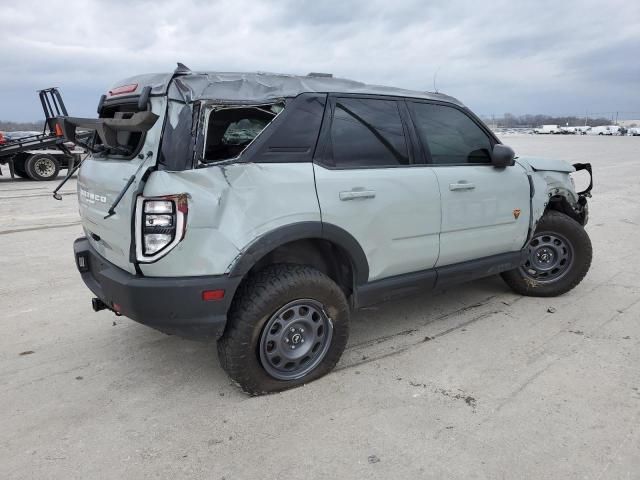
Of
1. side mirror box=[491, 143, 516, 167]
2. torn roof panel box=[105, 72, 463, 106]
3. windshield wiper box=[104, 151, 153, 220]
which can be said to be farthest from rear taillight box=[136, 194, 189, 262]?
side mirror box=[491, 143, 516, 167]

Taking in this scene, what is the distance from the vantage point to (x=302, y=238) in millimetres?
2865

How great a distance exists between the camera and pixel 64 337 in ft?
12.4

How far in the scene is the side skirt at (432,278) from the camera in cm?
326

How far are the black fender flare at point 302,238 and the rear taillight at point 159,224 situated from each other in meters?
0.35

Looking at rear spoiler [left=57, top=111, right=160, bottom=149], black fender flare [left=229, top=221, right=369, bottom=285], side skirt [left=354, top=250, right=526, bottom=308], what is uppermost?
rear spoiler [left=57, top=111, right=160, bottom=149]

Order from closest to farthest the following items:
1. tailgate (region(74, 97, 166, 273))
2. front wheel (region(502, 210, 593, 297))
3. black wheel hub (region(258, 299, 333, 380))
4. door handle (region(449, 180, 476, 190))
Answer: tailgate (region(74, 97, 166, 273)), black wheel hub (region(258, 299, 333, 380)), door handle (region(449, 180, 476, 190)), front wheel (region(502, 210, 593, 297))

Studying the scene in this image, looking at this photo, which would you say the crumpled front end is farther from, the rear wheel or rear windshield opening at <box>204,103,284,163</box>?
the rear wheel

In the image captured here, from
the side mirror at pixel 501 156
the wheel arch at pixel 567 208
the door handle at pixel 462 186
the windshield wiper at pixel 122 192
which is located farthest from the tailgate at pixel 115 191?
the wheel arch at pixel 567 208

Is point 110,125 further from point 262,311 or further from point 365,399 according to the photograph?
point 365,399

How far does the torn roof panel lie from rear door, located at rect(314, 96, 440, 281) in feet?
0.54

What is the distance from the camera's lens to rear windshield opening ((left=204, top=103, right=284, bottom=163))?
2691 millimetres

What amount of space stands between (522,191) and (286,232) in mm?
2319

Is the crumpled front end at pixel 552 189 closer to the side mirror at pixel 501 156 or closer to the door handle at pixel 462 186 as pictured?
the side mirror at pixel 501 156

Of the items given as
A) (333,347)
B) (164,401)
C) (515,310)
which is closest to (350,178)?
(333,347)
